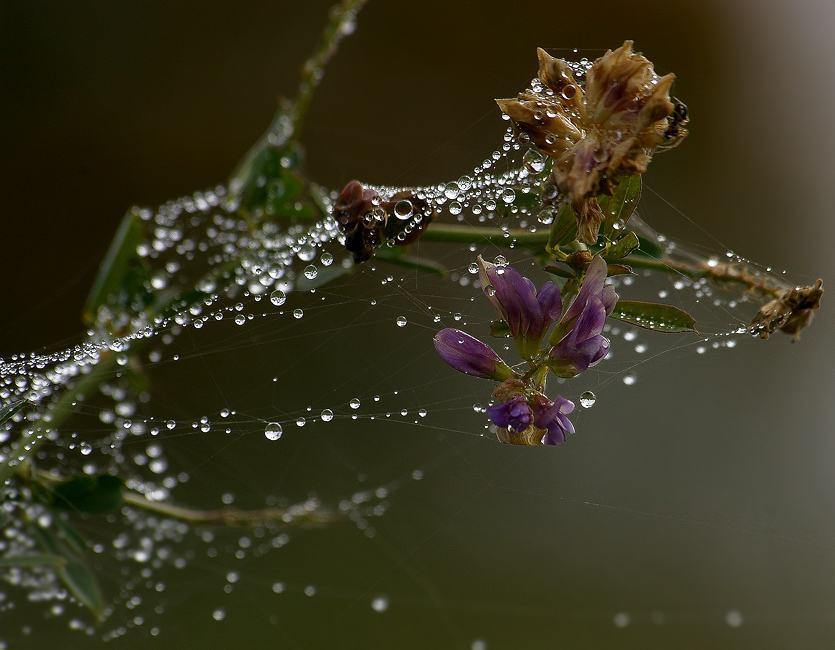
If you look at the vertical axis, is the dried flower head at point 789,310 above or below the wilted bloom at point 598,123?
below

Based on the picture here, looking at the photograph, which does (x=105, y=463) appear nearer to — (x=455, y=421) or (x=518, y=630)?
(x=455, y=421)

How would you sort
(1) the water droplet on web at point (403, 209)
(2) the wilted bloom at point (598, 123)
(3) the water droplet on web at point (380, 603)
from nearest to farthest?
1. (2) the wilted bloom at point (598, 123)
2. (1) the water droplet on web at point (403, 209)
3. (3) the water droplet on web at point (380, 603)

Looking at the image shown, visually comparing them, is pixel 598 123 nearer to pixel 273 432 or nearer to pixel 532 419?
pixel 532 419

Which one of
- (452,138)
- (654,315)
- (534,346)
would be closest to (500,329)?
(534,346)

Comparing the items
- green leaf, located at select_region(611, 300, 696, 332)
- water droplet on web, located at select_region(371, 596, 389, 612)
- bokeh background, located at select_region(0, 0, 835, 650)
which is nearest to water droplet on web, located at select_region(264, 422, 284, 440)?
green leaf, located at select_region(611, 300, 696, 332)

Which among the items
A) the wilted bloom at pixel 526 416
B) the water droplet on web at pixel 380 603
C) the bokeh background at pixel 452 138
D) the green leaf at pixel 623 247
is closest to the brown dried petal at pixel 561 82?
the green leaf at pixel 623 247

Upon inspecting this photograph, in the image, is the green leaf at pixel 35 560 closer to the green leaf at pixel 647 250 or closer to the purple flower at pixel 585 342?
the purple flower at pixel 585 342

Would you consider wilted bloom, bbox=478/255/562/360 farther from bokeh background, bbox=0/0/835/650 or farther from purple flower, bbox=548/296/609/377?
bokeh background, bbox=0/0/835/650
